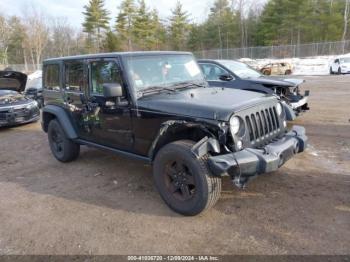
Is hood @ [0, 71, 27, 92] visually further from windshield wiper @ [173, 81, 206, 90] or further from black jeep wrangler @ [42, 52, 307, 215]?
windshield wiper @ [173, 81, 206, 90]

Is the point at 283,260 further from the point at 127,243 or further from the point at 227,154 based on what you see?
the point at 127,243

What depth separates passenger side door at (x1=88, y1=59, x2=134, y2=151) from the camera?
4430 mm

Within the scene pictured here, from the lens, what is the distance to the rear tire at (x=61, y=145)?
5.87 m

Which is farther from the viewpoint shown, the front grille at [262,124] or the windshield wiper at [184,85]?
the windshield wiper at [184,85]

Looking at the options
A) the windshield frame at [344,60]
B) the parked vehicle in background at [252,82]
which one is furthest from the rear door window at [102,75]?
the windshield frame at [344,60]

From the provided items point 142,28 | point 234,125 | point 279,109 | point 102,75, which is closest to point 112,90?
point 102,75

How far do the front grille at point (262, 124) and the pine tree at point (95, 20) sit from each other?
58.6 meters

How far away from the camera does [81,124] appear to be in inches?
214

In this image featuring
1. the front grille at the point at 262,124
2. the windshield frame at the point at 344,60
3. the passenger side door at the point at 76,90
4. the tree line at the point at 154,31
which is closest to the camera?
the front grille at the point at 262,124

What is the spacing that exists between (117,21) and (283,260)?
198 feet

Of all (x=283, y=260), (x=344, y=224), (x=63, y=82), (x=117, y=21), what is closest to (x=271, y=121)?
(x=344, y=224)

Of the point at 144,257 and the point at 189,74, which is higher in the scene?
the point at 189,74

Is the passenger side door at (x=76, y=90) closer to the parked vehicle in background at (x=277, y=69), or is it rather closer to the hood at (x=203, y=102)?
the hood at (x=203, y=102)

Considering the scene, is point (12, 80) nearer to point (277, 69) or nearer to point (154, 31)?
point (277, 69)
